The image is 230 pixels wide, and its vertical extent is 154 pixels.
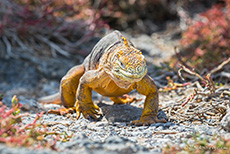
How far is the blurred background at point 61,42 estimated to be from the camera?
732 cm

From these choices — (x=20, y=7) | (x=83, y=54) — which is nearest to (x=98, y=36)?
(x=83, y=54)

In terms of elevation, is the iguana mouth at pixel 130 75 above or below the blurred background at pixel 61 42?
below

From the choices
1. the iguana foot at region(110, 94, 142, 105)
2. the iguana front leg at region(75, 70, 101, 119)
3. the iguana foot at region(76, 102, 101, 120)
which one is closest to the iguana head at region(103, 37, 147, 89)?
the iguana front leg at region(75, 70, 101, 119)

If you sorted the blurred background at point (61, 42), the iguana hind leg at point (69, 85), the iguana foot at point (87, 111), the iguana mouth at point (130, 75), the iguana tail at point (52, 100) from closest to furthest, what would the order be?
the iguana mouth at point (130, 75)
the iguana foot at point (87, 111)
the iguana hind leg at point (69, 85)
the iguana tail at point (52, 100)
the blurred background at point (61, 42)

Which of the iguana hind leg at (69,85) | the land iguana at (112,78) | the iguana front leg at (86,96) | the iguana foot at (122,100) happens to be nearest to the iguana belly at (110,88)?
the land iguana at (112,78)

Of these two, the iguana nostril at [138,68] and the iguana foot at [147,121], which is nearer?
the iguana nostril at [138,68]

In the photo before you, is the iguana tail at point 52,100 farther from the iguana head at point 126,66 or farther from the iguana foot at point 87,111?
the iguana head at point 126,66

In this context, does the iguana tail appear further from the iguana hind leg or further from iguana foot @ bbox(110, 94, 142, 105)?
iguana foot @ bbox(110, 94, 142, 105)

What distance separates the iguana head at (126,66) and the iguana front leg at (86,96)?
16.3 inches

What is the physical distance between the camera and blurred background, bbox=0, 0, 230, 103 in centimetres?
732

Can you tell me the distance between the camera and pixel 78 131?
3.62 m

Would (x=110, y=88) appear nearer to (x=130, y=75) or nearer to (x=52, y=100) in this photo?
(x=130, y=75)

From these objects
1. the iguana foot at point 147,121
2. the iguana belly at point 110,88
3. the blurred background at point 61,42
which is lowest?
the iguana foot at point 147,121

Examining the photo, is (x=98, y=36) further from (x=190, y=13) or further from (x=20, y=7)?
(x=190, y=13)
